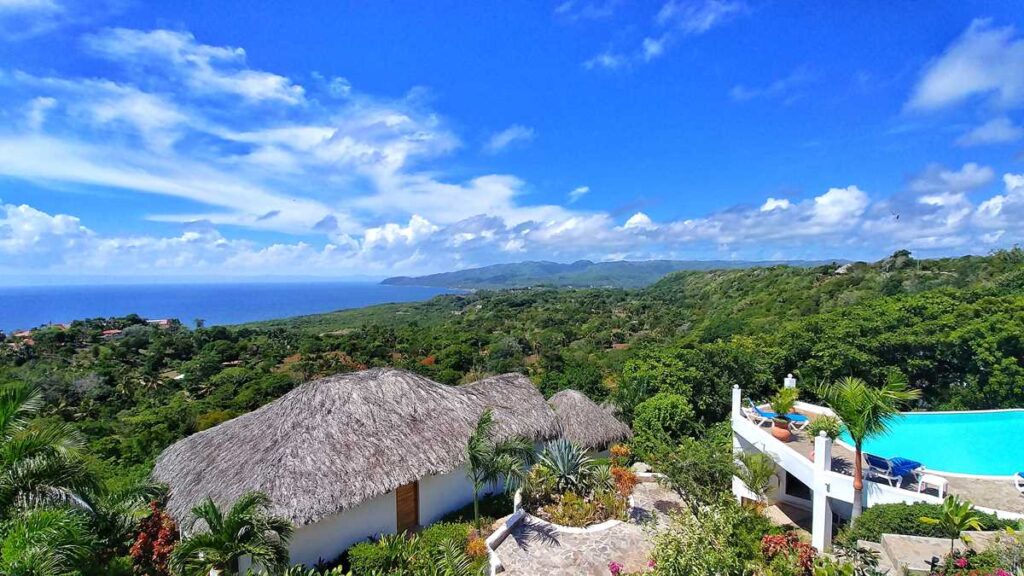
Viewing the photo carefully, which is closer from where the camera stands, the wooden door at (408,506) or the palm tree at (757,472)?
the palm tree at (757,472)

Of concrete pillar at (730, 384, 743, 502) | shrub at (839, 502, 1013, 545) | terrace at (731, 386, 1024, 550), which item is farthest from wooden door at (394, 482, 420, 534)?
shrub at (839, 502, 1013, 545)

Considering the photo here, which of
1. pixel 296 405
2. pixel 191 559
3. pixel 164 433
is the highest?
pixel 296 405

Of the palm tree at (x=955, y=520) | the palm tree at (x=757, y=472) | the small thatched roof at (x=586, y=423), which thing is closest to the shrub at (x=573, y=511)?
the small thatched roof at (x=586, y=423)

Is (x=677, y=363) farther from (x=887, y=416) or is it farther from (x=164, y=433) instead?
(x=164, y=433)

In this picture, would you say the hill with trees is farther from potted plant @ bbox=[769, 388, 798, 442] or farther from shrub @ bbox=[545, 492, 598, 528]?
shrub @ bbox=[545, 492, 598, 528]

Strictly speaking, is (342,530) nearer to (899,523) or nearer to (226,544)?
(226,544)

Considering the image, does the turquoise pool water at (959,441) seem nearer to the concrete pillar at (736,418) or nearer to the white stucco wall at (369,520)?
the concrete pillar at (736,418)

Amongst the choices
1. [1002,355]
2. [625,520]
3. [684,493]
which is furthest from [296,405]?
[1002,355]
